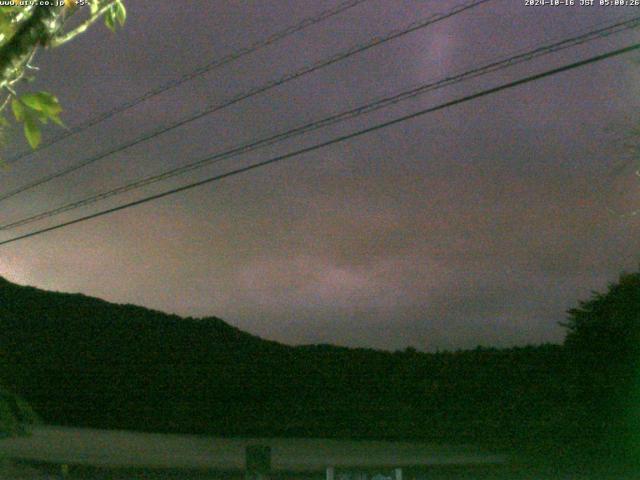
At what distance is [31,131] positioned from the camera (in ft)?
9.85

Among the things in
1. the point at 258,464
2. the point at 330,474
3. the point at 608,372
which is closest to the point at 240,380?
the point at 608,372

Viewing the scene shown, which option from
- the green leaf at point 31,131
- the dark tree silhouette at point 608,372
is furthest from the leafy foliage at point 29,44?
the dark tree silhouette at point 608,372

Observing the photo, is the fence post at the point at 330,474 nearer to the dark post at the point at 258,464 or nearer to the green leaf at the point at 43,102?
the dark post at the point at 258,464

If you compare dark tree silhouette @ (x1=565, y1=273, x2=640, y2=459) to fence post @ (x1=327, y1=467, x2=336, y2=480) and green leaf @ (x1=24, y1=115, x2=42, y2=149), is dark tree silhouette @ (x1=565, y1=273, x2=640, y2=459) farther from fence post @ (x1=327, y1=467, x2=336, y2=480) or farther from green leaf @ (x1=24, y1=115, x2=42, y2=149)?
green leaf @ (x1=24, y1=115, x2=42, y2=149)

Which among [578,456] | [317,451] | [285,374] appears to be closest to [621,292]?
[578,456]

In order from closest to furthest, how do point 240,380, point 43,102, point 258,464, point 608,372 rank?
1. point 43,102
2. point 258,464
3. point 608,372
4. point 240,380

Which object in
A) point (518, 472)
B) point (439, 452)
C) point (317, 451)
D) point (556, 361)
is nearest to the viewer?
point (518, 472)

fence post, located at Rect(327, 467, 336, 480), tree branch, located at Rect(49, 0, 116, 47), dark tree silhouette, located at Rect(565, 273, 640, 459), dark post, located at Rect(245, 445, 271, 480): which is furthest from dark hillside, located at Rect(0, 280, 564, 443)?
tree branch, located at Rect(49, 0, 116, 47)

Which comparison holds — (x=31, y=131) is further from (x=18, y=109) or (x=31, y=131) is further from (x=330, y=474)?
(x=330, y=474)

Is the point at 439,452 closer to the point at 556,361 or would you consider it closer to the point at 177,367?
the point at 556,361

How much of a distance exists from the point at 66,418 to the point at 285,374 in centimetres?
708

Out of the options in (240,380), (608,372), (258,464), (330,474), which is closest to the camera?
(330,474)

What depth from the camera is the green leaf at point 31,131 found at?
117 inches

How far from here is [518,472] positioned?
1401cm
